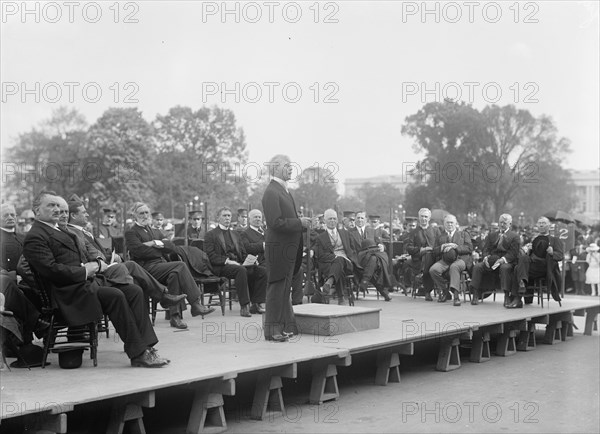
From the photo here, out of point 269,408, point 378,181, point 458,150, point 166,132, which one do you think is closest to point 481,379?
point 269,408

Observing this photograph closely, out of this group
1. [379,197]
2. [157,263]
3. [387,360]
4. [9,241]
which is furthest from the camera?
[379,197]

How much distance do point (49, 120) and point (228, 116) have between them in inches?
489

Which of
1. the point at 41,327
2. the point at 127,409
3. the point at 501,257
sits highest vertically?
the point at 501,257

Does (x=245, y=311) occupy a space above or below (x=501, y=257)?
below

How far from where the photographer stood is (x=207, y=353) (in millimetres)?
7051

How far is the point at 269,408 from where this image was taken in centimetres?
698

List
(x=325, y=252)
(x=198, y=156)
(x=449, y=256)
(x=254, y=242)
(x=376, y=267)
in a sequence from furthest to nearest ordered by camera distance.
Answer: (x=198, y=156)
(x=376, y=267)
(x=449, y=256)
(x=325, y=252)
(x=254, y=242)

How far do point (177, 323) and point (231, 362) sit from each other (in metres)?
2.55

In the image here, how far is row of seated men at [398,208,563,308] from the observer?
1181 cm

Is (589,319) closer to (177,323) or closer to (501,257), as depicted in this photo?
(501,257)

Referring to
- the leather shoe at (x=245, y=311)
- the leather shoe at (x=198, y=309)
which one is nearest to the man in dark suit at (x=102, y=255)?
the leather shoe at (x=198, y=309)

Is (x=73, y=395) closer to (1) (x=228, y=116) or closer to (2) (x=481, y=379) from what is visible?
(2) (x=481, y=379)

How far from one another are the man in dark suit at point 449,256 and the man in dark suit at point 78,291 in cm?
695

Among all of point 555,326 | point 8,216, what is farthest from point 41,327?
point 555,326
